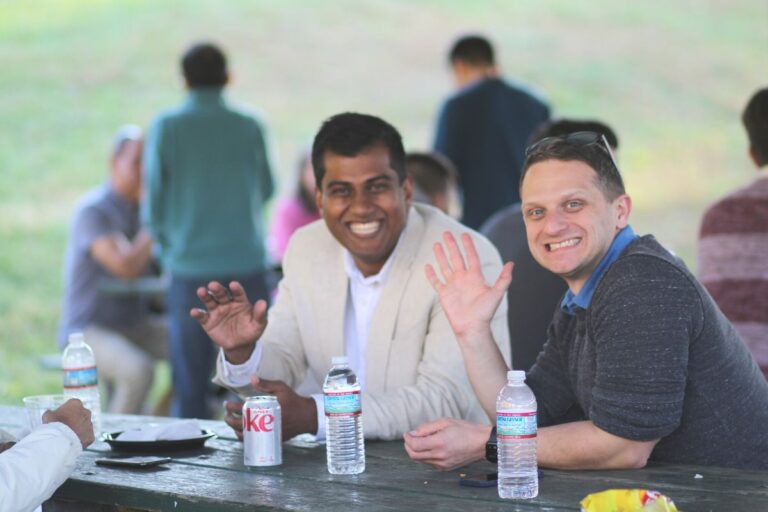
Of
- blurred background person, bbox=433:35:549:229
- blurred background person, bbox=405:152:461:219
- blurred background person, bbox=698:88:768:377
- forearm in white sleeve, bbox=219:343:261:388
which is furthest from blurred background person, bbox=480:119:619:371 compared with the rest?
blurred background person, bbox=433:35:549:229

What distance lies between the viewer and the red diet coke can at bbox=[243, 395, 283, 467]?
2729mm

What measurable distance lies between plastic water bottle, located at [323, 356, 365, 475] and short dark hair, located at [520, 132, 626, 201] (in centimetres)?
60

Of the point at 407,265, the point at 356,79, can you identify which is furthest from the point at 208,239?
the point at 356,79

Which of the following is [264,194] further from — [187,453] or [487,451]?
[487,451]

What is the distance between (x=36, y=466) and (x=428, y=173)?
2590 mm

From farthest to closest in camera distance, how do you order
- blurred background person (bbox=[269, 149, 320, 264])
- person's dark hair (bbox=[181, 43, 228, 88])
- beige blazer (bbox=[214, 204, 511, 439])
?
blurred background person (bbox=[269, 149, 320, 264]), person's dark hair (bbox=[181, 43, 228, 88]), beige blazer (bbox=[214, 204, 511, 439])

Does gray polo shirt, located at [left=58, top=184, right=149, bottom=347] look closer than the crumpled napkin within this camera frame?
No

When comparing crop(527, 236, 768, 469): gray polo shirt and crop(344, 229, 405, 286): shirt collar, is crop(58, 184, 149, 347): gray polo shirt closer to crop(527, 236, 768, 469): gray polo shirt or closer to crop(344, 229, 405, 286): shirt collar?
crop(344, 229, 405, 286): shirt collar

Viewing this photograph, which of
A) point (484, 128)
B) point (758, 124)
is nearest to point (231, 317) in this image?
point (758, 124)

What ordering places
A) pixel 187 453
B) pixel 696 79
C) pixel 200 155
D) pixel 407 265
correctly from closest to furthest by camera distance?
pixel 187 453
pixel 407 265
pixel 200 155
pixel 696 79

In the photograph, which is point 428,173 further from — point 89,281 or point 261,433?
point 261,433

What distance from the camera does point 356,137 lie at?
132 inches

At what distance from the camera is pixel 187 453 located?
2930 mm

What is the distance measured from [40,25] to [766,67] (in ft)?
24.7
